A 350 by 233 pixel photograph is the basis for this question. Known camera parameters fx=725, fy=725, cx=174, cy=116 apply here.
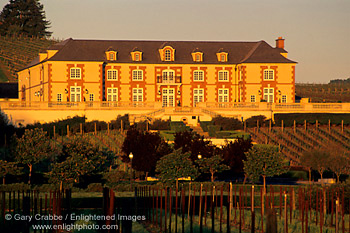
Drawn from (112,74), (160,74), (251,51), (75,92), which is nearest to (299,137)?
(251,51)

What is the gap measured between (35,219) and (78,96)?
52.9 metres

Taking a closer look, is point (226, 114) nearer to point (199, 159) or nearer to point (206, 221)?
point (199, 159)

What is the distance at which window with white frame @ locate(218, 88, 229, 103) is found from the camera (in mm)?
86562

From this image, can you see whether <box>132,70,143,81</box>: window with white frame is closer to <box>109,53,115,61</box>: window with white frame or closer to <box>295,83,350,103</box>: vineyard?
<box>109,53,115,61</box>: window with white frame

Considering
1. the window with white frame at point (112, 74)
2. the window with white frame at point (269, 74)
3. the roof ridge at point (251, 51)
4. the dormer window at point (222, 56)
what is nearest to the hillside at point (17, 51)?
the window with white frame at point (112, 74)

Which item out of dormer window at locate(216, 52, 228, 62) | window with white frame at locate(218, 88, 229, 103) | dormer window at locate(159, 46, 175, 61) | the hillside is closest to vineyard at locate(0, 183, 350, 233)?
window with white frame at locate(218, 88, 229, 103)

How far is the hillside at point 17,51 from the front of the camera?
127231 millimetres

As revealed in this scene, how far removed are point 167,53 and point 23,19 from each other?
205ft

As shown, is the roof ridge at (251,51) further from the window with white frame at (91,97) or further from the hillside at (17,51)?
the hillside at (17,51)

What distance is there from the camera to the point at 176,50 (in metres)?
89.0

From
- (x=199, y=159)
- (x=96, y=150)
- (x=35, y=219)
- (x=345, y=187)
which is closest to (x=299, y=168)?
(x=199, y=159)

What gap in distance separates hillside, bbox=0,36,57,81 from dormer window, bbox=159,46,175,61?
4499 cm

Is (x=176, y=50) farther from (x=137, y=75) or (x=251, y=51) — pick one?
(x=251, y=51)

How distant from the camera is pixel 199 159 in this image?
52.7 metres
